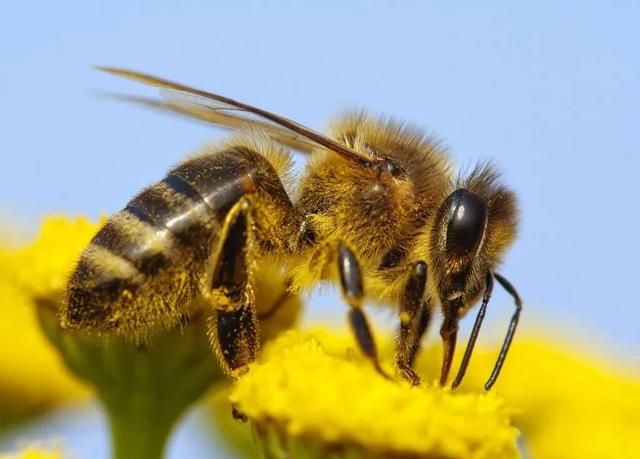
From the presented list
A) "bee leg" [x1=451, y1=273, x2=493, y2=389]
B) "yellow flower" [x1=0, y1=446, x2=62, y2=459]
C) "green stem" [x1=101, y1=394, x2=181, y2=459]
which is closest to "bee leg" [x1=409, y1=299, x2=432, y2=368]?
"bee leg" [x1=451, y1=273, x2=493, y2=389]

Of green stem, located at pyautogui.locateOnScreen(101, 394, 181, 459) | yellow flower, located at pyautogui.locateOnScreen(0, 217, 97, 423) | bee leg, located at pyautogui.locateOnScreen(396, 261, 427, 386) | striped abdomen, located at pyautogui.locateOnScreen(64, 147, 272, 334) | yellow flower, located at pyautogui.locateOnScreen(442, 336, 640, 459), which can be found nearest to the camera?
striped abdomen, located at pyautogui.locateOnScreen(64, 147, 272, 334)

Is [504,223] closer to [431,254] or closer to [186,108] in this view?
[431,254]

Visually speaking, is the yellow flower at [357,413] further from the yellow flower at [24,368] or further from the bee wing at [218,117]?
the yellow flower at [24,368]

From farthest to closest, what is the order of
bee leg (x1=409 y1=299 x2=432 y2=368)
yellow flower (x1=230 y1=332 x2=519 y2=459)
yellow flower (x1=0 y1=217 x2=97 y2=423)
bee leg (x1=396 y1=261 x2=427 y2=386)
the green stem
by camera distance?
yellow flower (x1=0 y1=217 x2=97 y2=423)
the green stem
bee leg (x1=409 y1=299 x2=432 y2=368)
bee leg (x1=396 y1=261 x2=427 y2=386)
yellow flower (x1=230 y1=332 x2=519 y2=459)

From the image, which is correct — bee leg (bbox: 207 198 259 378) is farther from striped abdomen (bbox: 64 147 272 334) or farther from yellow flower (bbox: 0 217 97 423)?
yellow flower (bbox: 0 217 97 423)

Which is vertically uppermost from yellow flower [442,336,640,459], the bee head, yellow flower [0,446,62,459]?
the bee head

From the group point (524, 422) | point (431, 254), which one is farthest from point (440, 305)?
point (524, 422)

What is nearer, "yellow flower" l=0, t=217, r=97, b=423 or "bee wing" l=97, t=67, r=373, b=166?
"bee wing" l=97, t=67, r=373, b=166
